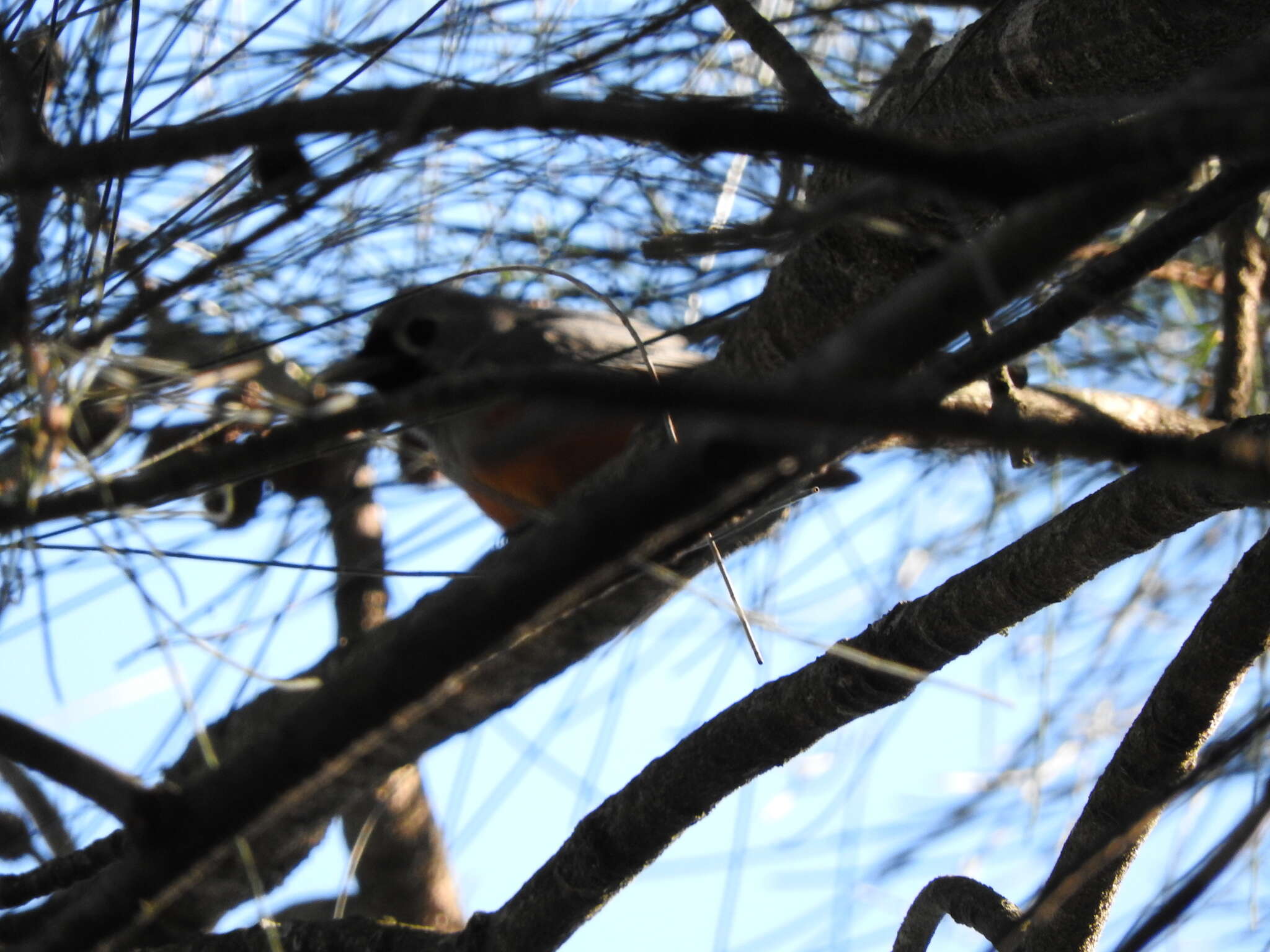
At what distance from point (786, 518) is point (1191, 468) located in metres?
1.86

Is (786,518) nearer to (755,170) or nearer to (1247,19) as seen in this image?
(755,170)

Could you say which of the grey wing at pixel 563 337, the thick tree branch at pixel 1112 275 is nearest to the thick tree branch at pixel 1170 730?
the thick tree branch at pixel 1112 275

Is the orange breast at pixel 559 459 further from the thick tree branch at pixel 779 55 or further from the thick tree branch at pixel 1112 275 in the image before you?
the thick tree branch at pixel 1112 275

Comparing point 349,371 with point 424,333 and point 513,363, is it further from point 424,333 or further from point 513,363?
point 424,333

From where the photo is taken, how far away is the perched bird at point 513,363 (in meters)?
2.96

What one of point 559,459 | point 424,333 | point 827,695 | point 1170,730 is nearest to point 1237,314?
point 1170,730

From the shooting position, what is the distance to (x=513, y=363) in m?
3.31

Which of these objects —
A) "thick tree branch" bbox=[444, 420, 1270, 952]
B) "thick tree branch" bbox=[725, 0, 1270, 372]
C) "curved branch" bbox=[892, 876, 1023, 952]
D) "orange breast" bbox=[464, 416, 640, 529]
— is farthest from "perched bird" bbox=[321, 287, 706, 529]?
"curved branch" bbox=[892, 876, 1023, 952]

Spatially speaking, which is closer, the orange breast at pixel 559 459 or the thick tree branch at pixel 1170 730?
the thick tree branch at pixel 1170 730

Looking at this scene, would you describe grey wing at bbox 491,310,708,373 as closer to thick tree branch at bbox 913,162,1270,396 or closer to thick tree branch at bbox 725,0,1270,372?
thick tree branch at bbox 725,0,1270,372

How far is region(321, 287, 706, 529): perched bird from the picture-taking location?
2957 mm

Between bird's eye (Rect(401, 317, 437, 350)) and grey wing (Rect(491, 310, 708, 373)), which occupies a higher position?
bird's eye (Rect(401, 317, 437, 350))

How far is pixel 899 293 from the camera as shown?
0.70 metres

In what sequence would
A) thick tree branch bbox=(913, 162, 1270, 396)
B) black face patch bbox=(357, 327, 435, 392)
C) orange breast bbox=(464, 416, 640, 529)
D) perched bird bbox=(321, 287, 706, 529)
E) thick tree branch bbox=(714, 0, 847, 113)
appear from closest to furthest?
thick tree branch bbox=(913, 162, 1270, 396)
thick tree branch bbox=(714, 0, 847, 113)
perched bird bbox=(321, 287, 706, 529)
orange breast bbox=(464, 416, 640, 529)
black face patch bbox=(357, 327, 435, 392)
